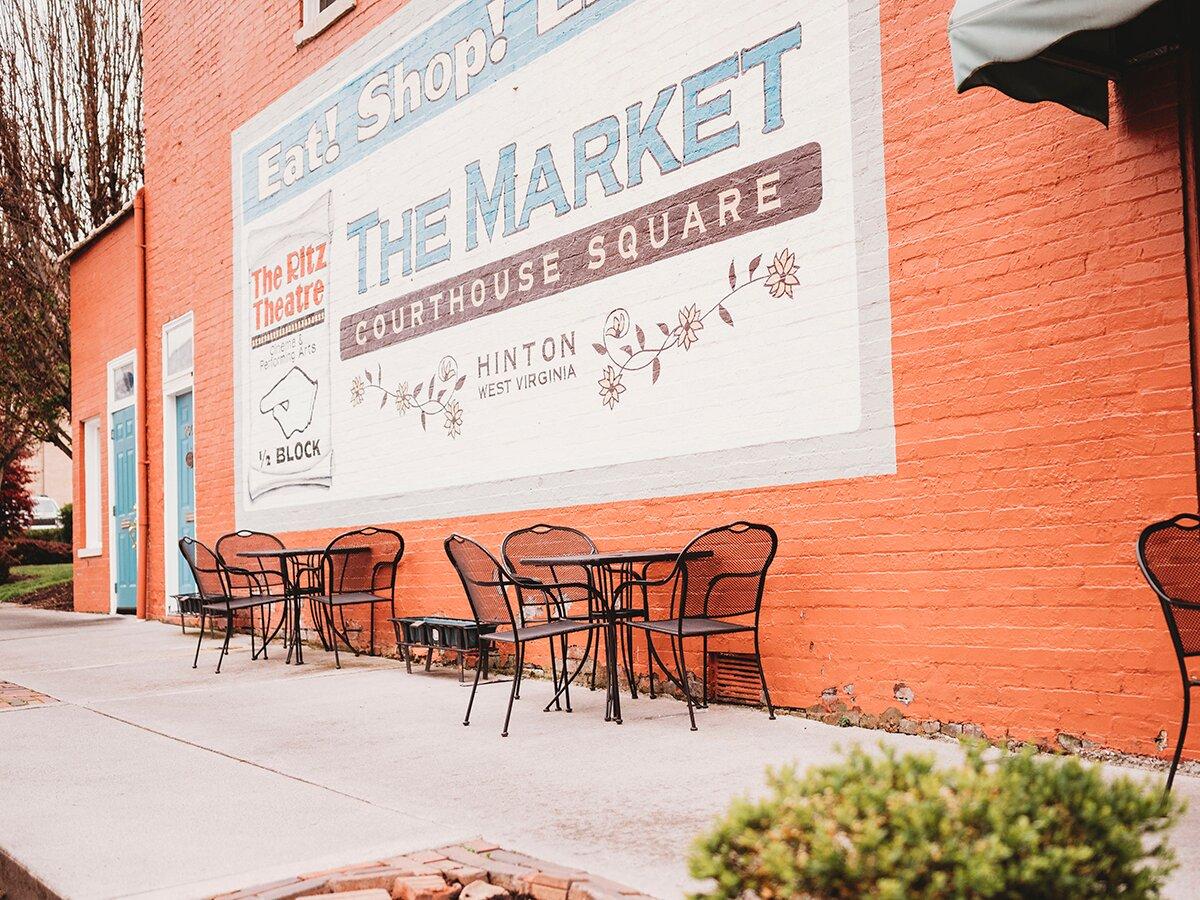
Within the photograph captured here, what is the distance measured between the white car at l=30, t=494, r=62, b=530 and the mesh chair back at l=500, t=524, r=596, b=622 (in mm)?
30479

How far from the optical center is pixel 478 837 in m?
3.96

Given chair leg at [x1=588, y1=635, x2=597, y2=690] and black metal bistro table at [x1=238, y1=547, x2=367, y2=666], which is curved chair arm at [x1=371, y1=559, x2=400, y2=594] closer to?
black metal bistro table at [x1=238, y1=547, x2=367, y2=666]

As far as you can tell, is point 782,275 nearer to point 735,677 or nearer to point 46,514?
point 735,677

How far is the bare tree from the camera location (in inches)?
723

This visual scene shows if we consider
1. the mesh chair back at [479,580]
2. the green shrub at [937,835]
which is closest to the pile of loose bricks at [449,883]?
the green shrub at [937,835]

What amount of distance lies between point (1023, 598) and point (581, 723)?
2.31 metres

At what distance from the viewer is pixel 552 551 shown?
7.15 meters

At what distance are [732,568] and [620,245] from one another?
2.24m

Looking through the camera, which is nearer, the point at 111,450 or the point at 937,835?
the point at 937,835

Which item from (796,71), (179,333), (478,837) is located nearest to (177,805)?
(478,837)

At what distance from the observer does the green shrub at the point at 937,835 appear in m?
2.01

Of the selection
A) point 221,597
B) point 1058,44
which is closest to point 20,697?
point 221,597

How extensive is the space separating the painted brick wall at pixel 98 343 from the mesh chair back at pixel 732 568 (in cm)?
1036

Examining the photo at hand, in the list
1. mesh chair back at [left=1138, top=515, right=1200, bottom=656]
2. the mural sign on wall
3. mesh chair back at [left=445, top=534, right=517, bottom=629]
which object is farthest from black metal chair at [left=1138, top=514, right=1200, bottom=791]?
mesh chair back at [left=445, top=534, right=517, bottom=629]
